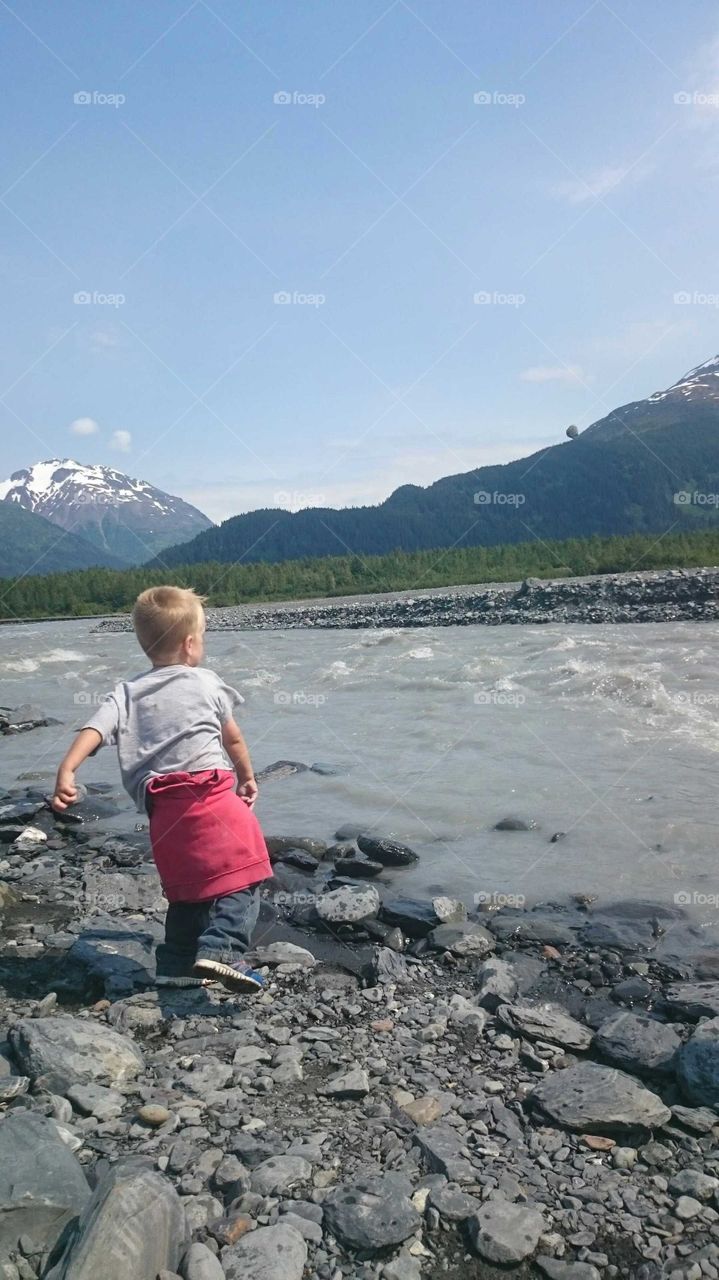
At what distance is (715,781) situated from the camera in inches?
400

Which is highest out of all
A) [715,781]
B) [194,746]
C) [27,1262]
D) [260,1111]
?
[194,746]

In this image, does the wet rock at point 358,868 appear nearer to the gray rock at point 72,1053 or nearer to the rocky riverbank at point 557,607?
the gray rock at point 72,1053

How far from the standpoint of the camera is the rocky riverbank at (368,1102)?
2752 mm

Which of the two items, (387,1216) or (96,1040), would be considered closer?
(387,1216)

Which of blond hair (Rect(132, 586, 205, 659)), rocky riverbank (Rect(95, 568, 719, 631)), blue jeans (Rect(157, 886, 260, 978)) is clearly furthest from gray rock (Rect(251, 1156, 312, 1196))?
rocky riverbank (Rect(95, 568, 719, 631))

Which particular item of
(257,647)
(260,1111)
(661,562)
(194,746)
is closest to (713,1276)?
(260,1111)

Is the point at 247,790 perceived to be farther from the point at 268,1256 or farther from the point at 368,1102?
the point at 268,1256

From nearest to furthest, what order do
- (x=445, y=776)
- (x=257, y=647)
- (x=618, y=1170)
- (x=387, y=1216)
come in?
(x=387, y=1216), (x=618, y=1170), (x=445, y=776), (x=257, y=647)

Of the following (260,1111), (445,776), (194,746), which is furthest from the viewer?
(445,776)

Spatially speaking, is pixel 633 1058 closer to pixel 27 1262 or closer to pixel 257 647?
pixel 27 1262

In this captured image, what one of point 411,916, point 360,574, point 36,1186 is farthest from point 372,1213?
point 360,574

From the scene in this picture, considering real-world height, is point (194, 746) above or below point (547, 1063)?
above

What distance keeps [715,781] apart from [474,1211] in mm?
8226

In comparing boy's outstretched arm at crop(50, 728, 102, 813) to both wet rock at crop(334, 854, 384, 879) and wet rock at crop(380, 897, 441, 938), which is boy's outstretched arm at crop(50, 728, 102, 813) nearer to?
wet rock at crop(380, 897, 441, 938)
